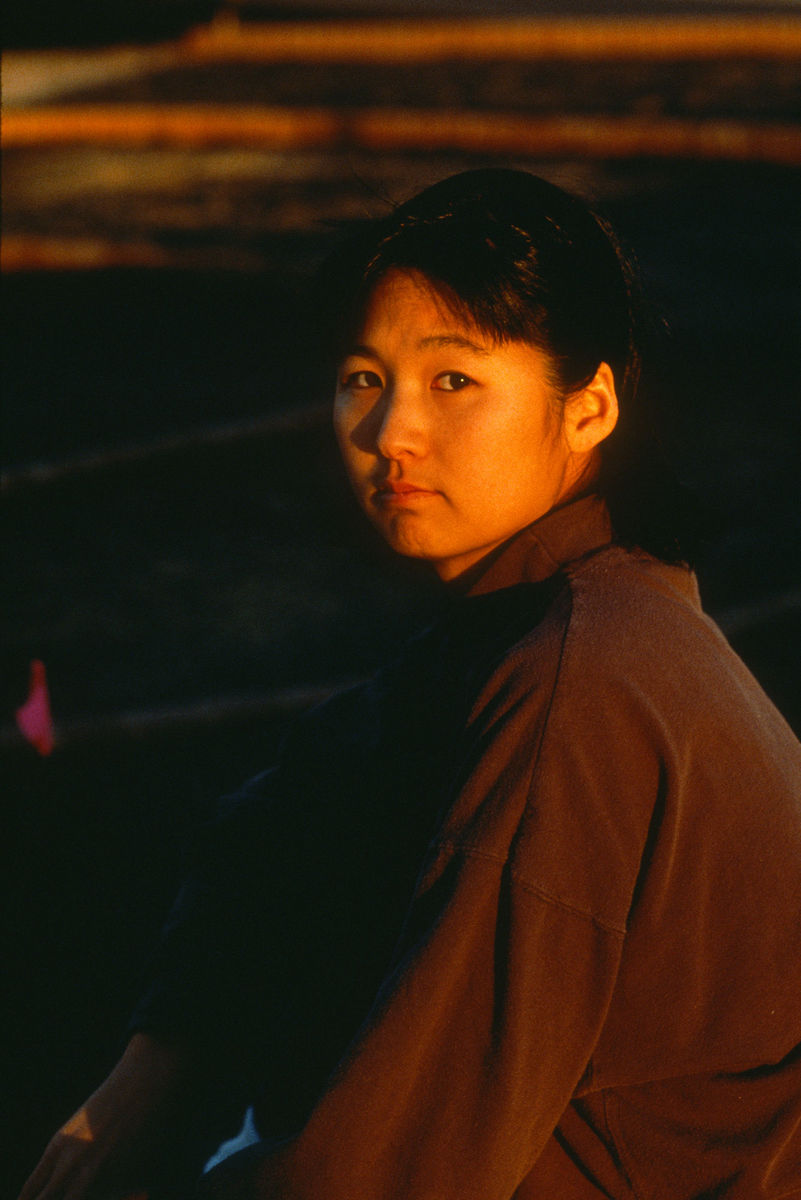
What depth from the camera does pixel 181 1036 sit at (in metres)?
1.25

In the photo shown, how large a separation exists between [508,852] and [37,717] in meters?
1.56

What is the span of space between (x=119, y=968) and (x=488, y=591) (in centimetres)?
109

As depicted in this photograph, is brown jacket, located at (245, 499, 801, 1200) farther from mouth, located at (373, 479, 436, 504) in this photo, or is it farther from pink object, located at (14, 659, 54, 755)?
pink object, located at (14, 659, 54, 755)

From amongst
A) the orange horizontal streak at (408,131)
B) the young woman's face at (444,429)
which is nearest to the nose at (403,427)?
the young woman's face at (444,429)

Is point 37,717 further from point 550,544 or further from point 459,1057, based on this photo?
point 459,1057

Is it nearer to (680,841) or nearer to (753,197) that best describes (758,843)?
(680,841)

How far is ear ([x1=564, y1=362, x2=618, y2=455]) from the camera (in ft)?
3.60

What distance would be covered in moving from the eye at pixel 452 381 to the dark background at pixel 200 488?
28cm

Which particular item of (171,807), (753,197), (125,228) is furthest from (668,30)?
(171,807)

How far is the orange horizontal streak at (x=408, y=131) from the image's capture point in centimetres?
488

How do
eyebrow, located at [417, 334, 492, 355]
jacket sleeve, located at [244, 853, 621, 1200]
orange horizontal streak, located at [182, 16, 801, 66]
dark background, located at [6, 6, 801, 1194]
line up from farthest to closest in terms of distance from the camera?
orange horizontal streak, located at [182, 16, 801, 66], dark background, located at [6, 6, 801, 1194], eyebrow, located at [417, 334, 492, 355], jacket sleeve, located at [244, 853, 621, 1200]

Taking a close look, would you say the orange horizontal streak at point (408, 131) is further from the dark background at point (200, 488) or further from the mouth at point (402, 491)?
the mouth at point (402, 491)

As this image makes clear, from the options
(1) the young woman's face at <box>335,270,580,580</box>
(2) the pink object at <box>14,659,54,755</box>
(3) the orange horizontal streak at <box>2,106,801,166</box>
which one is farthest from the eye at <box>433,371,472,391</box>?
(3) the orange horizontal streak at <box>2,106,801,166</box>

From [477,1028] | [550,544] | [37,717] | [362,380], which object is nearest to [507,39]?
[37,717]
